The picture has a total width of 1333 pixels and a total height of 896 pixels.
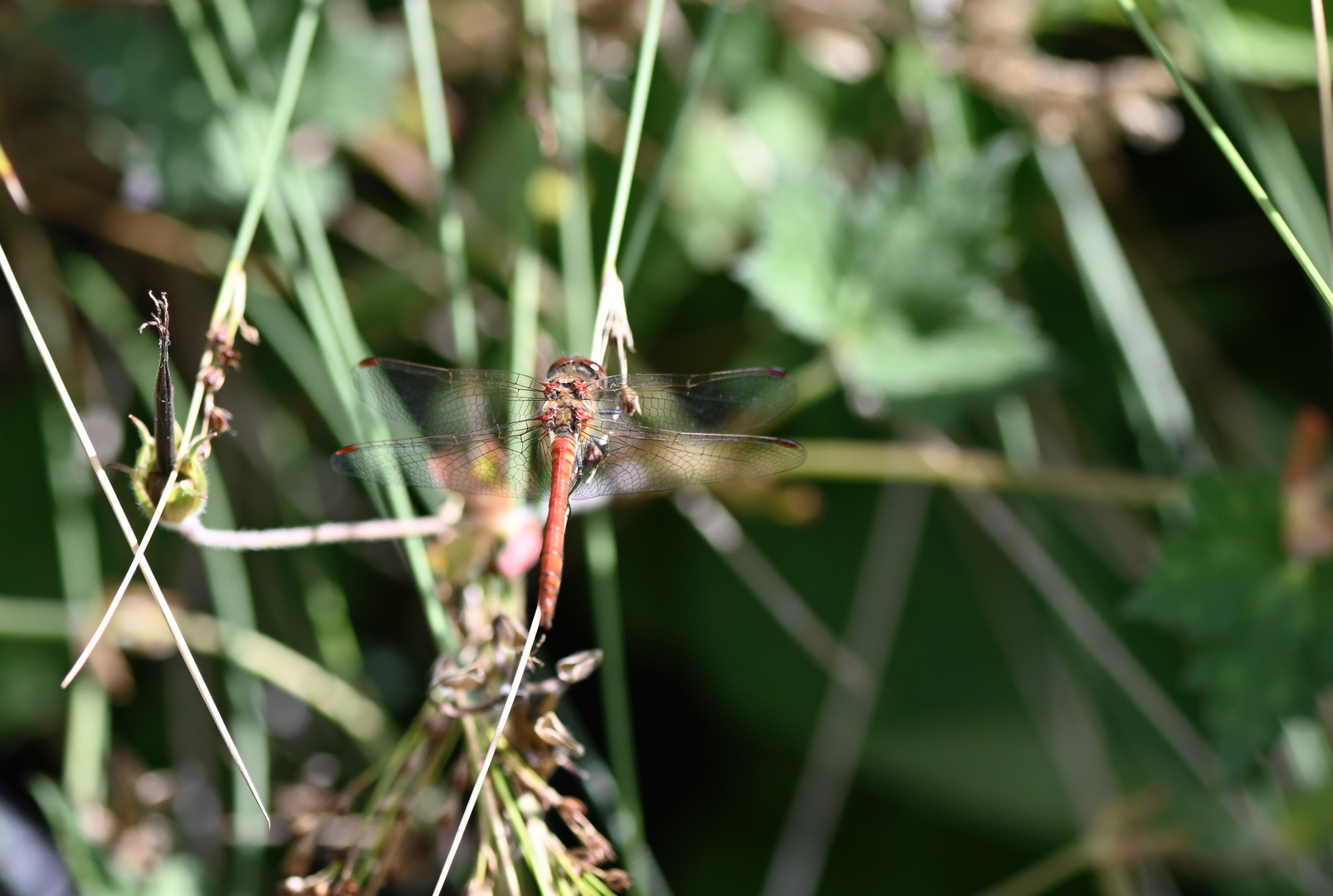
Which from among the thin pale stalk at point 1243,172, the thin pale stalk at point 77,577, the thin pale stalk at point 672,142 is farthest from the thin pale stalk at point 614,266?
the thin pale stalk at point 77,577

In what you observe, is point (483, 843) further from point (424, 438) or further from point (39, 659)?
point (39, 659)

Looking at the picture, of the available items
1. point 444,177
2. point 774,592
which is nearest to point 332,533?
point 444,177

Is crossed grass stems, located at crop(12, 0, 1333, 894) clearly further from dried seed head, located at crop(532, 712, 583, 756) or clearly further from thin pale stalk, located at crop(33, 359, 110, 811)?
thin pale stalk, located at crop(33, 359, 110, 811)

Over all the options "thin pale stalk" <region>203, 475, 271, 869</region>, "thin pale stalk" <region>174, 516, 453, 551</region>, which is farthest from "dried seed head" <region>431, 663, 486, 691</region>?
"thin pale stalk" <region>203, 475, 271, 869</region>

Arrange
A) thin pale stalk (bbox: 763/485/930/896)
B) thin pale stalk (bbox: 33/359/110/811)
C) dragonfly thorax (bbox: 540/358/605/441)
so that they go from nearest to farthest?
1. dragonfly thorax (bbox: 540/358/605/441)
2. thin pale stalk (bbox: 33/359/110/811)
3. thin pale stalk (bbox: 763/485/930/896)

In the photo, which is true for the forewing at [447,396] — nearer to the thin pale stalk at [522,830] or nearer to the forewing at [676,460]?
the forewing at [676,460]

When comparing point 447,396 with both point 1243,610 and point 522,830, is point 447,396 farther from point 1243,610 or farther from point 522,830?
point 1243,610
